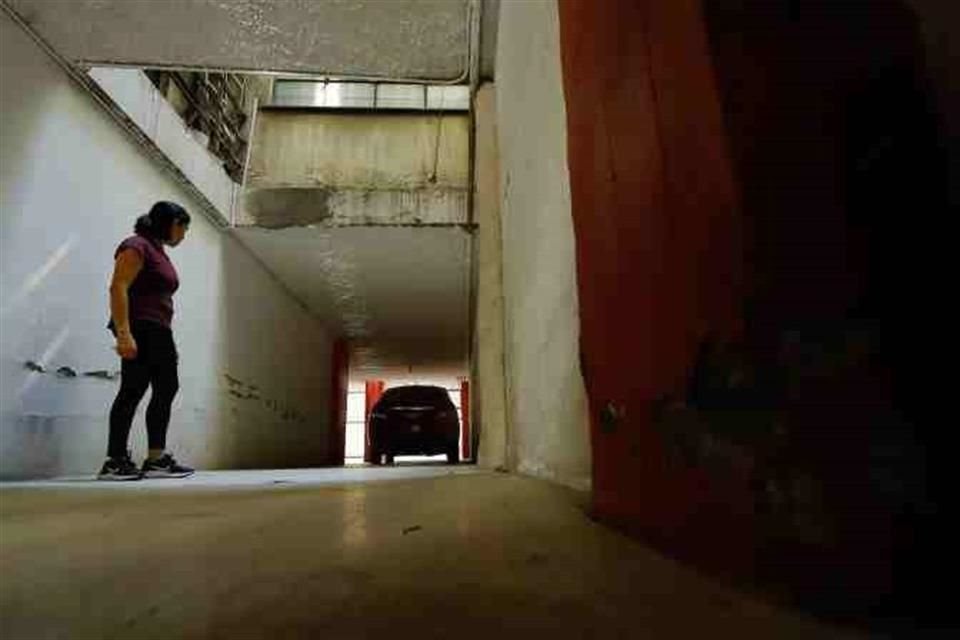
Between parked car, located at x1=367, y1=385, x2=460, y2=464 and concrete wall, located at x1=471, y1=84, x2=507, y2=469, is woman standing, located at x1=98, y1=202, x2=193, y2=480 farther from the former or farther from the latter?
parked car, located at x1=367, y1=385, x2=460, y2=464

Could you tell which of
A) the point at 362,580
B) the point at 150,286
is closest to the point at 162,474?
the point at 150,286

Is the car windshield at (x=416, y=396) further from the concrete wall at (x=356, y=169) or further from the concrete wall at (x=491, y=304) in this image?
the concrete wall at (x=491, y=304)

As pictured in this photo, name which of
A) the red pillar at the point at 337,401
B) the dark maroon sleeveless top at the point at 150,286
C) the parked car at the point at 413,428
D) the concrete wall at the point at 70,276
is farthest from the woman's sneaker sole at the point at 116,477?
the red pillar at the point at 337,401

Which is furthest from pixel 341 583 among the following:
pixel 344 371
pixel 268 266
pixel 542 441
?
pixel 344 371

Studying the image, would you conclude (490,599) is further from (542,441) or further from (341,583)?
(542,441)

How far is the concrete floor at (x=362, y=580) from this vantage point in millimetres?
559

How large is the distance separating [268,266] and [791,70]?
5.34 metres

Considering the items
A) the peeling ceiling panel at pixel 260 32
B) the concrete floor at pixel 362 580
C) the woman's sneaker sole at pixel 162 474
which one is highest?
the peeling ceiling panel at pixel 260 32

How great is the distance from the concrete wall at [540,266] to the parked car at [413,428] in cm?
378

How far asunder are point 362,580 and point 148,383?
2427mm

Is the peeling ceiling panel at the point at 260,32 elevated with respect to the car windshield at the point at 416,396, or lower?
elevated

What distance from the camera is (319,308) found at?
6.81 metres

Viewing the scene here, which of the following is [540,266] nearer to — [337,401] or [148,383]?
[148,383]

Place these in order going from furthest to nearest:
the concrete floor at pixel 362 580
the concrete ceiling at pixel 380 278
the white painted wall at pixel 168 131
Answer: the concrete ceiling at pixel 380 278
the white painted wall at pixel 168 131
the concrete floor at pixel 362 580
